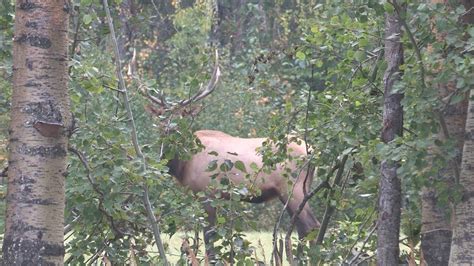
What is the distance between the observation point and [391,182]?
18.4 feet

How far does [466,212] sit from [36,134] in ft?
6.28

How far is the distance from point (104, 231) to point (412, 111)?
76.0 inches

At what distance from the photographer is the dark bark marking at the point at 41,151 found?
15.3 feet

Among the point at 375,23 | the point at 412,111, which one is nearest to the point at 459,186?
the point at 412,111

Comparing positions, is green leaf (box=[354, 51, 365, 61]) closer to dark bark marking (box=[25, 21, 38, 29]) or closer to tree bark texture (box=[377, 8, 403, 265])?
tree bark texture (box=[377, 8, 403, 265])

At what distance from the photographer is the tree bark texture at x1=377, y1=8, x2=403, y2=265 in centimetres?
557

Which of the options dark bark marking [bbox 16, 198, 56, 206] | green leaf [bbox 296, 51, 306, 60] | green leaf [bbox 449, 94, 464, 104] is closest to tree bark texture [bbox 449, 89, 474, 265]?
green leaf [bbox 449, 94, 464, 104]

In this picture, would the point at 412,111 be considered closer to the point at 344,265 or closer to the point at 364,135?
the point at 364,135

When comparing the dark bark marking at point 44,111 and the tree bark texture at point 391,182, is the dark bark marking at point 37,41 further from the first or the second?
the tree bark texture at point 391,182

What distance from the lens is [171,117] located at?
638 centimetres

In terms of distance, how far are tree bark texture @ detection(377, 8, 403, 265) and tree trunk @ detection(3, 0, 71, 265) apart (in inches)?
65.8

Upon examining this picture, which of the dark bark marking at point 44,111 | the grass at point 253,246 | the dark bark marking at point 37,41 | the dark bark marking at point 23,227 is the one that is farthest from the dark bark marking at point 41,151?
the grass at point 253,246

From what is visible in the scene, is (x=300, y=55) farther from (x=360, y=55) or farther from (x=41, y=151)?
(x=41, y=151)

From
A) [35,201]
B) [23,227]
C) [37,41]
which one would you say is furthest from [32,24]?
[23,227]
